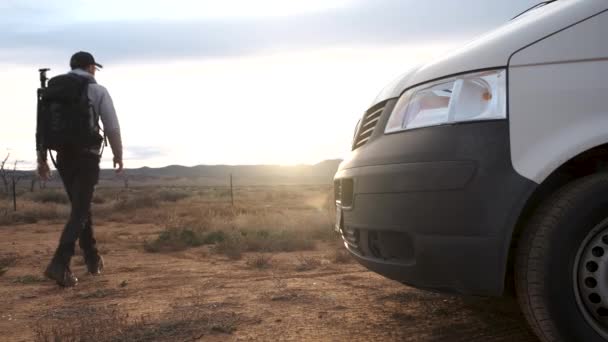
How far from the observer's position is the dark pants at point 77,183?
512 cm

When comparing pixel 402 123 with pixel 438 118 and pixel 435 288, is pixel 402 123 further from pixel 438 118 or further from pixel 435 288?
pixel 435 288

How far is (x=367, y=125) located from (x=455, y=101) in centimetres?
79

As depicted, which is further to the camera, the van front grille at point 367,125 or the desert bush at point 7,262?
the desert bush at point 7,262

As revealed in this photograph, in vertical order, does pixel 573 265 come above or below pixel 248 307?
above

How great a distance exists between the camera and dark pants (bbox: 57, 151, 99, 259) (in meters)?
5.12

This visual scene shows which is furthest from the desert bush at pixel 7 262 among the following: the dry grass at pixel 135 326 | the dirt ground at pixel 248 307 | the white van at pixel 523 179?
the white van at pixel 523 179

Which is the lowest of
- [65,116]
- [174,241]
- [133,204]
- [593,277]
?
[133,204]

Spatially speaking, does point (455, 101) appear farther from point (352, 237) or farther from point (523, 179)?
point (352, 237)

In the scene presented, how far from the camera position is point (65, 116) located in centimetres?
500

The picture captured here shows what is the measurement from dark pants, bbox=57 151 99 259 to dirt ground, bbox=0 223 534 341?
1.70 feet

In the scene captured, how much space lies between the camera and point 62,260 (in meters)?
5.03

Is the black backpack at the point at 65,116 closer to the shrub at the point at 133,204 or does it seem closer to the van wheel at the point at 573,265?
the van wheel at the point at 573,265

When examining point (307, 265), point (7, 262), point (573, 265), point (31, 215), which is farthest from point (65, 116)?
point (31, 215)

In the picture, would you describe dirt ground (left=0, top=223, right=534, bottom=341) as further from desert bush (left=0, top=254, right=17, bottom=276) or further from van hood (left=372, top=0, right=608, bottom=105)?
van hood (left=372, top=0, right=608, bottom=105)
